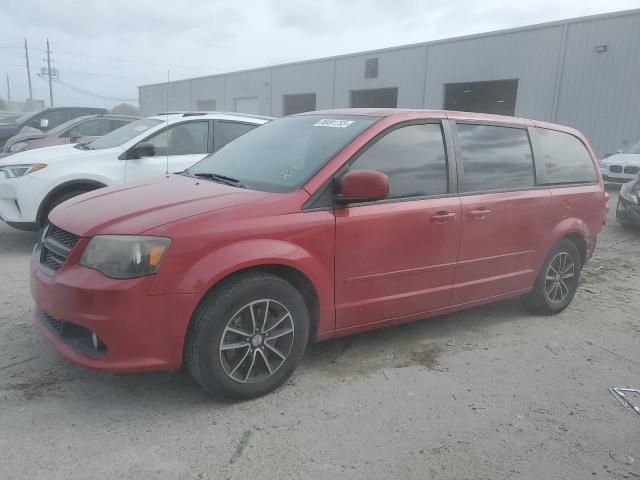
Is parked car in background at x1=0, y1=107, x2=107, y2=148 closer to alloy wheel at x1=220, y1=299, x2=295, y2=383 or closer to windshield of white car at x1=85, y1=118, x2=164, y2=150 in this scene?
windshield of white car at x1=85, y1=118, x2=164, y2=150

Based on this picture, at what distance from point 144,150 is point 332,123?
10.6ft

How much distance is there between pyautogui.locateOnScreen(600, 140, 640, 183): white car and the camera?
41.3 feet

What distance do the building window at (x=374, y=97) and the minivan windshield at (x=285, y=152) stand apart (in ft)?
79.2

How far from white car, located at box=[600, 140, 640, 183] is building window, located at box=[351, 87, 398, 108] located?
49.6 feet

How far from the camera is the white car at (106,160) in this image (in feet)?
19.5

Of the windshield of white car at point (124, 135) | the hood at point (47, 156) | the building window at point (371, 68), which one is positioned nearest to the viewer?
the hood at point (47, 156)

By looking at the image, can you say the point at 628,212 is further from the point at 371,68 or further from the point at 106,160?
the point at 371,68

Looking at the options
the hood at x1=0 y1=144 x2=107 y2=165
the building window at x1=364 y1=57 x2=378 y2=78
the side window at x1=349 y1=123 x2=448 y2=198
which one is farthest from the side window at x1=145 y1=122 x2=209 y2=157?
the building window at x1=364 y1=57 x2=378 y2=78

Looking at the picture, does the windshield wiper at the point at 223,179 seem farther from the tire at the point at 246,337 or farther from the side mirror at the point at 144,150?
the side mirror at the point at 144,150

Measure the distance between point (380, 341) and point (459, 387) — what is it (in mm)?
801

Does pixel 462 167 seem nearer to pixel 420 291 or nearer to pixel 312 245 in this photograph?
pixel 420 291

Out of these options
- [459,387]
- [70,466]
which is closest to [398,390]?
[459,387]

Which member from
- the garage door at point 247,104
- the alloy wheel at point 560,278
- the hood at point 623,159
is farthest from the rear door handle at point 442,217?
the garage door at point 247,104

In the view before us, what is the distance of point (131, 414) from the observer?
2.93 metres
